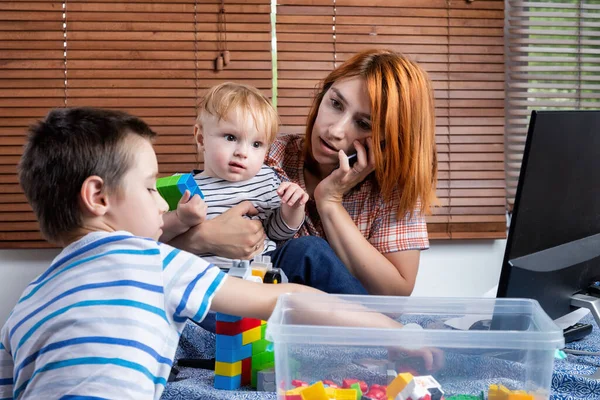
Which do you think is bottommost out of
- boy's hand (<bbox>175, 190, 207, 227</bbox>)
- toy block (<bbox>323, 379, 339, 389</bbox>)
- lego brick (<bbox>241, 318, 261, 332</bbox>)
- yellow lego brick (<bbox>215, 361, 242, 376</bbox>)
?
yellow lego brick (<bbox>215, 361, 242, 376</bbox>)

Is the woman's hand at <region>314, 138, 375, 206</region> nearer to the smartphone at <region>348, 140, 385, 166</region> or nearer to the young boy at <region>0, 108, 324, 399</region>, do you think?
the smartphone at <region>348, 140, 385, 166</region>

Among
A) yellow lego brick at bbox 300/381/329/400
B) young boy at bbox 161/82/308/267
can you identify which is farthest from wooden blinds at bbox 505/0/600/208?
yellow lego brick at bbox 300/381/329/400

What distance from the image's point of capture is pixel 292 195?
1.62m

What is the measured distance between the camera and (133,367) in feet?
2.99

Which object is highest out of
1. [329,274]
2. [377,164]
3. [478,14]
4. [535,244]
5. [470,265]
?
[478,14]

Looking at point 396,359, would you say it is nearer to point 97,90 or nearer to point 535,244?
point 535,244

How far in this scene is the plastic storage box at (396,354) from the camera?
95 centimetres

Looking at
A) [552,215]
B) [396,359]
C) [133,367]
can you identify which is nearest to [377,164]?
[552,215]

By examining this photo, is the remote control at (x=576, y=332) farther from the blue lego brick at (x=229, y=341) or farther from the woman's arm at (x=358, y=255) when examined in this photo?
the blue lego brick at (x=229, y=341)

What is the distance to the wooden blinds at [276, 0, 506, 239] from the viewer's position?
7.77ft

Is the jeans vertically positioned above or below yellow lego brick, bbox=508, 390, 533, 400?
above

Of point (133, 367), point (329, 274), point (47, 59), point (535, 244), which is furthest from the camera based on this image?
point (47, 59)

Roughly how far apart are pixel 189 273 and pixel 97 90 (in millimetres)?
1500

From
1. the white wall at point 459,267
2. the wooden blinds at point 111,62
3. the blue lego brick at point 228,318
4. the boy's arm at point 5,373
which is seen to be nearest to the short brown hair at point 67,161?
the boy's arm at point 5,373
